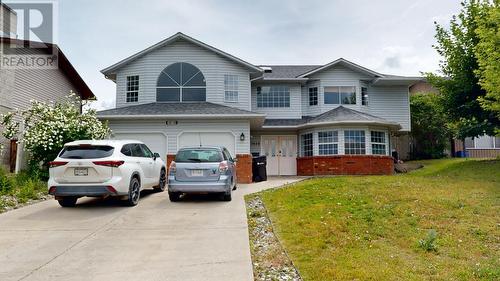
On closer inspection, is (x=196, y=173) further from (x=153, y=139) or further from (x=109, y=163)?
(x=153, y=139)

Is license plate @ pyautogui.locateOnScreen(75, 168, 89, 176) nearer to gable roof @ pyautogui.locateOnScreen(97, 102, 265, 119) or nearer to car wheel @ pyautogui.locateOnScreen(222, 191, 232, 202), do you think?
car wheel @ pyautogui.locateOnScreen(222, 191, 232, 202)

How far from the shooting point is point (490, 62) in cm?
1466

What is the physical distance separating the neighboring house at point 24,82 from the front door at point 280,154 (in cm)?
1194

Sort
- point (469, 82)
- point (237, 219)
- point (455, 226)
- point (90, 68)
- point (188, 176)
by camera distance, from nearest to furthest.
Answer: point (455, 226) < point (237, 219) < point (188, 176) < point (469, 82) < point (90, 68)

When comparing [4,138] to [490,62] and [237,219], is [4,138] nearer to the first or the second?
[237,219]

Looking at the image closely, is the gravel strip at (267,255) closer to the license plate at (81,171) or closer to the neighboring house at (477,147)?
the license plate at (81,171)

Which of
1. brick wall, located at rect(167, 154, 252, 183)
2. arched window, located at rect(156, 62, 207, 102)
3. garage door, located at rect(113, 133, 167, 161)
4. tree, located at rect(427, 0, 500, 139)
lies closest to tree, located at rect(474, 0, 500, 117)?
tree, located at rect(427, 0, 500, 139)

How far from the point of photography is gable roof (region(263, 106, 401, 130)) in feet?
61.8

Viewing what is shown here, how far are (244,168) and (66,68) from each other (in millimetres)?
12461

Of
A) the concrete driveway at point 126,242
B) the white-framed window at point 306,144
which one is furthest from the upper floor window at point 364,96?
the concrete driveway at point 126,242

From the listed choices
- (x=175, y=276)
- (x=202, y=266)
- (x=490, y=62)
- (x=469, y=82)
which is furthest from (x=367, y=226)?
(x=469, y=82)

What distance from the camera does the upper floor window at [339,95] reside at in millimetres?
21578

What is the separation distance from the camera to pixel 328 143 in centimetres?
1961

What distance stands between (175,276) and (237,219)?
3.48 metres
